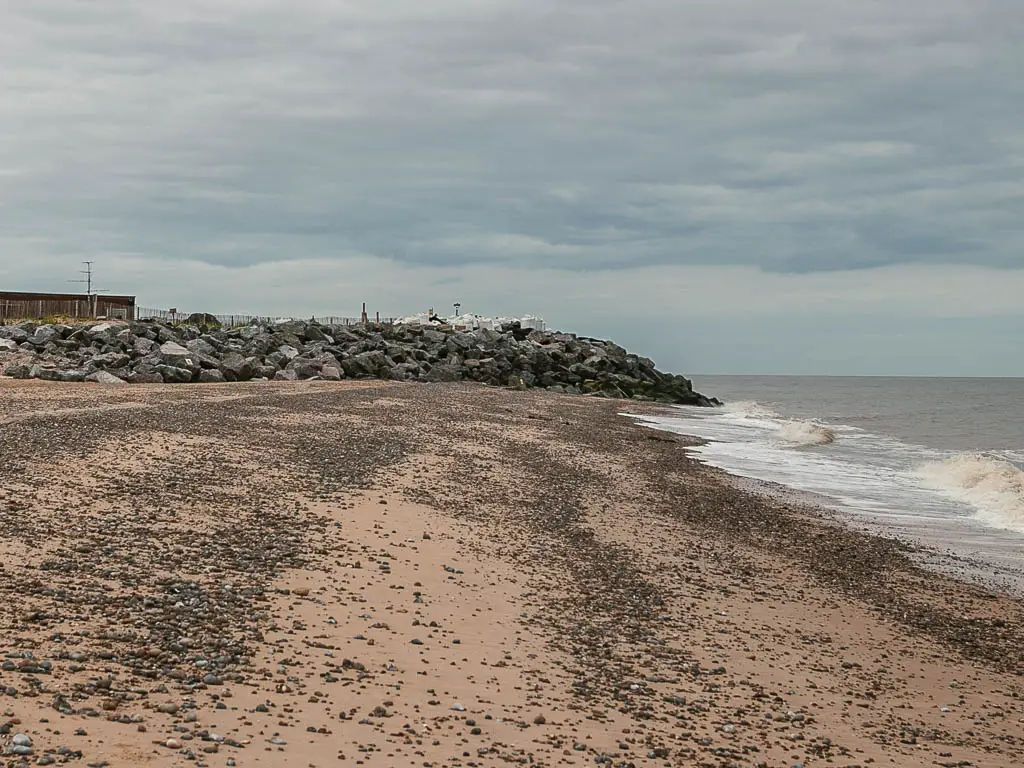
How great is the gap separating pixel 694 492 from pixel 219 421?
7914mm

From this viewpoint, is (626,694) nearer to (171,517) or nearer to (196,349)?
(171,517)

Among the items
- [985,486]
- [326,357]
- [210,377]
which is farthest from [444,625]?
[326,357]

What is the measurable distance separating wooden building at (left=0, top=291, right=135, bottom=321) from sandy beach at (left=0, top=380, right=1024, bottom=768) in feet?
→ 124

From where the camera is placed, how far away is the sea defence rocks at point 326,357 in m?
30.8

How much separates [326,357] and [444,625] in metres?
30.7

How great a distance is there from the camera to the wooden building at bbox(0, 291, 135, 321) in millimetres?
48281

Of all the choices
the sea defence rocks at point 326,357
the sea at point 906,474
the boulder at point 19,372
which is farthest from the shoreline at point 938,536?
the boulder at point 19,372

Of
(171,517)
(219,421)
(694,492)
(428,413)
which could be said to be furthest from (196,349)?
(171,517)

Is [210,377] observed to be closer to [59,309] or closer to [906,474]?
[906,474]

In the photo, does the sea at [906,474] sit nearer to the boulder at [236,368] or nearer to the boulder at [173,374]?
the boulder at [236,368]

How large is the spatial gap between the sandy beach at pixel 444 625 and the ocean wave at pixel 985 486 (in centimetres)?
381

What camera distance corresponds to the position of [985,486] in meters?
18.6

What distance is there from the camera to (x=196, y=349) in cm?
3453

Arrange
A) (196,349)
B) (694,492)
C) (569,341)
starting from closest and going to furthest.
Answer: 1. (694,492)
2. (196,349)
3. (569,341)
